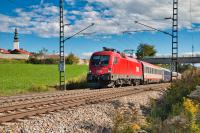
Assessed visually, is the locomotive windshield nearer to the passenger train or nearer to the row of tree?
the passenger train

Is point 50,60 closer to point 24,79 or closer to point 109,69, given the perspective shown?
point 24,79

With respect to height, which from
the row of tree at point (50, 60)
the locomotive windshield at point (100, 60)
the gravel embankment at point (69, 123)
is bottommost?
the gravel embankment at point (69, 123)

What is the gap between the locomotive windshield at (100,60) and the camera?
2961cm

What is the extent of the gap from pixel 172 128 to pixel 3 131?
13.0ft

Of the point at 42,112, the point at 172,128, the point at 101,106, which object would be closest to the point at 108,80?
the point at 101,106

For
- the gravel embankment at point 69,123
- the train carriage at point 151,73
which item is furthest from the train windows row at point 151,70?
the gravel embankment at point 69,123

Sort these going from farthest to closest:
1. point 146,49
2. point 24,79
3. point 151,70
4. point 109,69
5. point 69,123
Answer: point 146,49, point 151,70, point 24,79, point 109,69, point 69,123

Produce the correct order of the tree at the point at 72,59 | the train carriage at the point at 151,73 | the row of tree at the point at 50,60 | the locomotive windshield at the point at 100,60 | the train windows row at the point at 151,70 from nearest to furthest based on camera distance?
the locomotive windshield at the point at 100,60 → the train carriage at the point at 151,73 → the train windows row at the point at 151,70 → the row of tree at the point at 50,60 → the tree at the point at 72,59

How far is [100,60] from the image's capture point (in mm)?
30000

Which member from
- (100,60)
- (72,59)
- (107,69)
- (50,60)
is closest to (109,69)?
(107,69)

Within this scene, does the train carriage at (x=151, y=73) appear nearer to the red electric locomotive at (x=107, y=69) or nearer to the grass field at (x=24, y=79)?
the grass field at (x=24, y=79)

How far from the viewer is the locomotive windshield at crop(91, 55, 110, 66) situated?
29.6 meters

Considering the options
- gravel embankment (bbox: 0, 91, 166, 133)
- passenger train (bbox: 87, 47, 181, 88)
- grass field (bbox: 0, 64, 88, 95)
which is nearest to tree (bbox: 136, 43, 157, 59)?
grass field (bbox: 0, 64, 88, 95)

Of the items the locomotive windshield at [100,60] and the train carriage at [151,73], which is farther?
the train carriage at [151,73]
